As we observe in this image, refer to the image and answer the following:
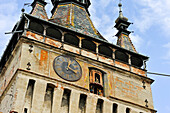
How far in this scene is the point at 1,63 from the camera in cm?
2167

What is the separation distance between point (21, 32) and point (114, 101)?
562cm

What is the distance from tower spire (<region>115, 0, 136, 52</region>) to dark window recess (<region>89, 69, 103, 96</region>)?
11.3 feet

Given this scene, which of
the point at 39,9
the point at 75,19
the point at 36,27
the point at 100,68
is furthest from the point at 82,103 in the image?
the point at 39,9

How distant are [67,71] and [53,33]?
8.93 ft

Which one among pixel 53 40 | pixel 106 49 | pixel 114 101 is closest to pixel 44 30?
pixel 53 40

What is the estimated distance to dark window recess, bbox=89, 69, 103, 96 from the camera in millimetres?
18781

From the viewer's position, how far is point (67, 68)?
18500 millimetres

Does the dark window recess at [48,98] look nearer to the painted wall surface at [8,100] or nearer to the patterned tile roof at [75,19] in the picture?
the painted wall surface at [8,100]

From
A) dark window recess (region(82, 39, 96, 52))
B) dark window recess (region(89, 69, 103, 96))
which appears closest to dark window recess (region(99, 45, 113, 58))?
dark window recess (region(82, 39, 96, 52))

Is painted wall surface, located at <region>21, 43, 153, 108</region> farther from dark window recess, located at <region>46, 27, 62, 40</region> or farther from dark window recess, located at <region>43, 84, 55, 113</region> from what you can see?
dark window recess, located at <region>46, 27, 62, 40</region>

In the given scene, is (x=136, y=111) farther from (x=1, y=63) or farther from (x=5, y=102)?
(x=1, y=63)

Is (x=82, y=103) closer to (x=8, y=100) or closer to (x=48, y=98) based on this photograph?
(x=48, y=98)

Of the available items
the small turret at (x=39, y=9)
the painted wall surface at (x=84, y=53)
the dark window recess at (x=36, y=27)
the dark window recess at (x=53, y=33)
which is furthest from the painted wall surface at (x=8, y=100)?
the small turret at (x=39, y=9)

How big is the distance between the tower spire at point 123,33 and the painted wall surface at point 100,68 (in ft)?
8.81
